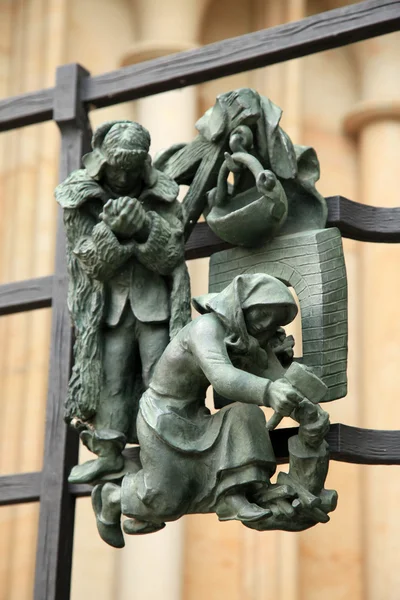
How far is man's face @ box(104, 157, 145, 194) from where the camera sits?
8.89 feet

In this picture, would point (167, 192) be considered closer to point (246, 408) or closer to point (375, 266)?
point (246, 408)

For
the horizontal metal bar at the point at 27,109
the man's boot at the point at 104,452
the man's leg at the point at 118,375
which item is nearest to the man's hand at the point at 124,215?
the man's leg at the point at 118,375

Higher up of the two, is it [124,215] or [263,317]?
[124,215]

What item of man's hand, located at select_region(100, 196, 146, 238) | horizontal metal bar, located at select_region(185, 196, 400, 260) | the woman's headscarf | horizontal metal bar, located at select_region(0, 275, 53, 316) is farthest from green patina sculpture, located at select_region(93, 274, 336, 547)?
horizontal metal bar, located at select_region(0, 275, 53, 316)

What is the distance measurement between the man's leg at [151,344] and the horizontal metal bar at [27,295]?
A: 0.42 metres

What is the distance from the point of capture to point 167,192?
2770mm

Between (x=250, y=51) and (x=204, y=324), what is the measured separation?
0.79 meters

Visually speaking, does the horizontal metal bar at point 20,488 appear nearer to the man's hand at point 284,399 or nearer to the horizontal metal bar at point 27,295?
the horizontal metal bar at point 27,295

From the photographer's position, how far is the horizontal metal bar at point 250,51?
292cm

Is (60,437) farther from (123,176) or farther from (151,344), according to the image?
(123,176)

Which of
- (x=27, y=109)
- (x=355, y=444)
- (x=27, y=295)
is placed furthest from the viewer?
(x=27, y=109)

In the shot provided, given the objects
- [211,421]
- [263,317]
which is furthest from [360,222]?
[211,421]

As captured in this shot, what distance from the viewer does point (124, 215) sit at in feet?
8.70

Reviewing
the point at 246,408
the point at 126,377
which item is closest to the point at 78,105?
the point at 126,377
